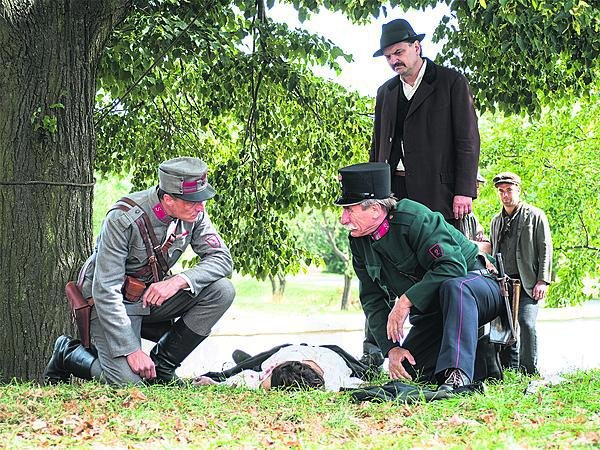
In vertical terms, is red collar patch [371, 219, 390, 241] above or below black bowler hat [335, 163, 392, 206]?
below

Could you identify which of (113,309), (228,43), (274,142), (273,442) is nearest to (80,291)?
(113,309)

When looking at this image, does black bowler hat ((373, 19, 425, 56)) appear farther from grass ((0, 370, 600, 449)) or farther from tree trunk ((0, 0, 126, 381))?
grass ((0, 370, 600, 449))

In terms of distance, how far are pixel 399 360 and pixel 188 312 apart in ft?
4.23

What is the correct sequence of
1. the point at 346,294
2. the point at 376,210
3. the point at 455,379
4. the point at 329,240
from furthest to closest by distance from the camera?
the point at 346,294 → the point at 329,240 → the point at 376,210 → the point at 455,379

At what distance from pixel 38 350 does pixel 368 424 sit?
10.2 feet

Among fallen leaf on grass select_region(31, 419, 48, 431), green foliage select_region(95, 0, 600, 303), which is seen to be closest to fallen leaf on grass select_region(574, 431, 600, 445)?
fallen leaf on grass select_region(31, 419, 48, 431)

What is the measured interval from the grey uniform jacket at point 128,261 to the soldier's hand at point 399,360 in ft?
3.71

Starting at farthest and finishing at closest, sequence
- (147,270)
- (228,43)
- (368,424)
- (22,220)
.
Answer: (228,43) < (22,220) < (147,270) < (368,424)

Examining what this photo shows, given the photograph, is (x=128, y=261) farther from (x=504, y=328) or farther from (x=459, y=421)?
(x=459, y=421)

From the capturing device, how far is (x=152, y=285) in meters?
5.09

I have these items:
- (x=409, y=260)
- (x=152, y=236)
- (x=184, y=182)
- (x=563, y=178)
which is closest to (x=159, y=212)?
(x=152, y=236)

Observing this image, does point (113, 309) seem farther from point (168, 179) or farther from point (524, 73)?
point (524, 73)

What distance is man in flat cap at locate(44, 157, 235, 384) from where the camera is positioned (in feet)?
16.4

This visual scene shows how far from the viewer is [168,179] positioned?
5020 mm
